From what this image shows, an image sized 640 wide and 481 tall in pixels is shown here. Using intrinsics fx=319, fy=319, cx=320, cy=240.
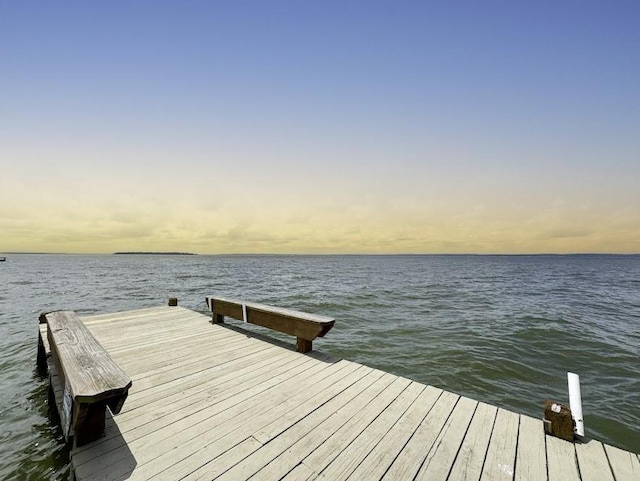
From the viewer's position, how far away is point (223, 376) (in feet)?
15.2

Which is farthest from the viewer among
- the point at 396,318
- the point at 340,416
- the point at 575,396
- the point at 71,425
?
the point at 396,318

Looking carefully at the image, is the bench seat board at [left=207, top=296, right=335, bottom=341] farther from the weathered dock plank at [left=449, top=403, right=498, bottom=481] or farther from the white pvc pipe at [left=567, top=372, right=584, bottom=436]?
the white pvc pipe at [left=567, top=372, right=584, bottom=436]

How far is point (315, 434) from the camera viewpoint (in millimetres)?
3211

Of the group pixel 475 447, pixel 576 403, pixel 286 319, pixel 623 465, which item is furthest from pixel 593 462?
pixel 286 319

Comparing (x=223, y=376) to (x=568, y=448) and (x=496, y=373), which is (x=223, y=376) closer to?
(x=568, y=448)

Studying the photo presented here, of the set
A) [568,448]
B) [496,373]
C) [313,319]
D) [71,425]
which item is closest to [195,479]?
[71,425]

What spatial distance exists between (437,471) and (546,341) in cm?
1083

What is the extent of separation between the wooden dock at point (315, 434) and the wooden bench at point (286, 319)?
59 centimetres

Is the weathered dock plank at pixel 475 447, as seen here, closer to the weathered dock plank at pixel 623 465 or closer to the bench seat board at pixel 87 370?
the weathered dock plank at pixel 623 465

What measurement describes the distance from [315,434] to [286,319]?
105 inches

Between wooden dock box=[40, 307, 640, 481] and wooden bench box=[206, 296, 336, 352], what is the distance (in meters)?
0.59

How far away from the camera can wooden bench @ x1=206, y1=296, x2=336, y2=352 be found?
5.27m

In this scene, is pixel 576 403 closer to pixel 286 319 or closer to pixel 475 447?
pixel 475 447

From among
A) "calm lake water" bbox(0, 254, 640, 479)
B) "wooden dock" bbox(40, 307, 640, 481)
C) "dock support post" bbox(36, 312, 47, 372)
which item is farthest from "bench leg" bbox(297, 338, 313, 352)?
"dock support post" bbox(36, 312, 47, 372)
